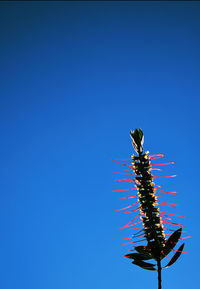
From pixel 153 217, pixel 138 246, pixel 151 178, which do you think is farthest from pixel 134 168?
A: pixel 138 246

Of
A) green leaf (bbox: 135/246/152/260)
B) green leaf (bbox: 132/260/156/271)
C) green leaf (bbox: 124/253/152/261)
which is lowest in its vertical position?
green leaf (bbox: 132/260/156/271)

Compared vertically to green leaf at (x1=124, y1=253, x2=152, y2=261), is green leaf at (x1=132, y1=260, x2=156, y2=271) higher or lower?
lower

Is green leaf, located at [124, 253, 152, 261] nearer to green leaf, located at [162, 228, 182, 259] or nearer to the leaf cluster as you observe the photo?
the leaf cluster

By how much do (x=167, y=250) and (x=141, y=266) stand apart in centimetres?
44

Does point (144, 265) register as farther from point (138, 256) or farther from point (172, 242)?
point (172, 242)

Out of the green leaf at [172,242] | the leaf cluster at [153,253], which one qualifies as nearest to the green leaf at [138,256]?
the leaf cluster at [153,253]

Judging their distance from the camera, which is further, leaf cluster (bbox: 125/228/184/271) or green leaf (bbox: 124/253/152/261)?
green leaf (bbox: 124/253/152/261)

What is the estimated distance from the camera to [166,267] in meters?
2.90

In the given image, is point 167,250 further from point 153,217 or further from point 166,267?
point 153,217

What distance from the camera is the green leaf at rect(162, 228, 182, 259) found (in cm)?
281

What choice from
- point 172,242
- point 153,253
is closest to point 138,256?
point 153,253

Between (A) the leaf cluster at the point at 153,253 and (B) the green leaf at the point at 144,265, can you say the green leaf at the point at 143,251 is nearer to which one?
Answer: (A) the leaf cluster at the point at 153,253

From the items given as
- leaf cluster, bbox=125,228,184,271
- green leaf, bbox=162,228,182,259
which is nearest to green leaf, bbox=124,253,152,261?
leaf cluster, bbox=125,228,184,271

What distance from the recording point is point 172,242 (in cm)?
291
